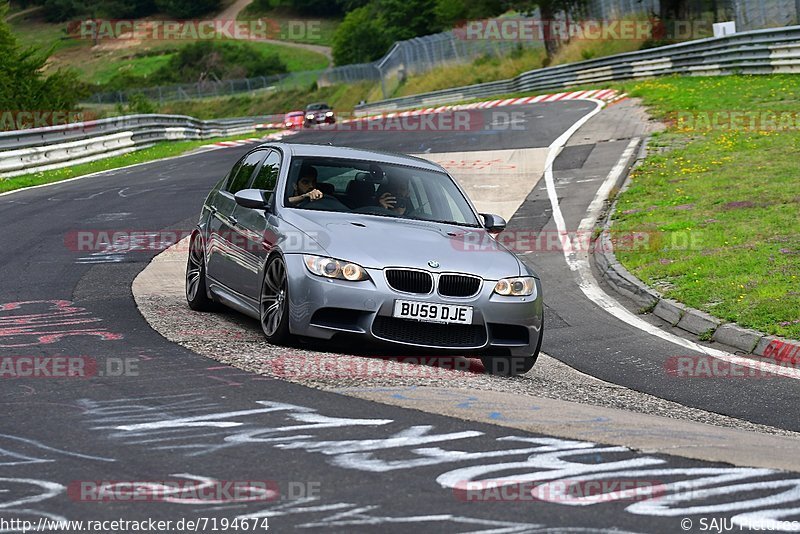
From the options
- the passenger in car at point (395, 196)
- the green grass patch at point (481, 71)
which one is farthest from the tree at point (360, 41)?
the passenger in car at point (395, 196)

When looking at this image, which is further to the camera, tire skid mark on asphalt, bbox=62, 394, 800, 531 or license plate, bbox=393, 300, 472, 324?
license plate, bbox=393, 300, 472, 324

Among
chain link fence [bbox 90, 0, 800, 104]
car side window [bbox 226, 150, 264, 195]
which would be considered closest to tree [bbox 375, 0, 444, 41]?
chain link fence [bbox 90, 0, 800, 104]

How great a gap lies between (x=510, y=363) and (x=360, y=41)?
109 meters

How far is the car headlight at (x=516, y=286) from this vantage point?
9062 millimetres

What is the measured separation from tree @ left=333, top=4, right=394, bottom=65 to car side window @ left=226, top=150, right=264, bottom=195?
10045 centimetres

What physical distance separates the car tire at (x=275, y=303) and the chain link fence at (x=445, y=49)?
109 feet

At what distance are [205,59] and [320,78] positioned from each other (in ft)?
119

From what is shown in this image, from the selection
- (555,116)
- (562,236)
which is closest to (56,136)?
(555,116)

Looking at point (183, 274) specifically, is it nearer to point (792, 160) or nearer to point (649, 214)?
point (649, 214)

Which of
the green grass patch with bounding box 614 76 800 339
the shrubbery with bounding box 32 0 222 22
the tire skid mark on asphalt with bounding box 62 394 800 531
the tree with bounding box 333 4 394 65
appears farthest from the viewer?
the shrubbery with bounding box 32 0 222 22

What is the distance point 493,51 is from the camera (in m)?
67.5

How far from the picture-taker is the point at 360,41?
115812mm

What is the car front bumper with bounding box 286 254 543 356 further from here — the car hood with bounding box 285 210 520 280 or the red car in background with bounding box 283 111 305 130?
the red car in background with bounding box 283 111 305 130

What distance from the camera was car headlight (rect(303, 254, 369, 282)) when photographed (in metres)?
8.72
